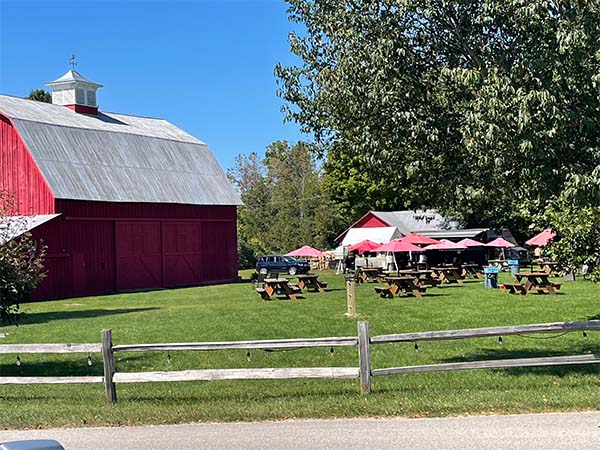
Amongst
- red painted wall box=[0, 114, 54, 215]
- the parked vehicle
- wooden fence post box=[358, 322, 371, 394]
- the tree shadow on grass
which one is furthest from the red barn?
wooden fence post box=[358, 322, 371, 394]

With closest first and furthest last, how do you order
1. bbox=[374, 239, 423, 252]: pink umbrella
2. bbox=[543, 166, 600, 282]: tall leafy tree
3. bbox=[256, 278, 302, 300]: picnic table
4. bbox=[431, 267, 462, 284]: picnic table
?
bbox=[543, 166, 600, 282]: tall leafy tree, bbox=[256, 278, 302, 300]: picnic table, bbox=[431, 267, 462, 284]: picnic table, bbox=[374, 239, 423, 252]: pink umbrella

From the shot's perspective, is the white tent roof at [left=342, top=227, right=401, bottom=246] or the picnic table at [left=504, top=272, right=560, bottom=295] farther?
the white tent roof at [left=342, top=227, right=401, bottom=246]

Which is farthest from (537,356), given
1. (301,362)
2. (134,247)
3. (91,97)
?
(91,97)

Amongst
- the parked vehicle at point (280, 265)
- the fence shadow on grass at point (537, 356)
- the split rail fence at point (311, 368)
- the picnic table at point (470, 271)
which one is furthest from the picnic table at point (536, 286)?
the parked vehicle at point (280, 265)

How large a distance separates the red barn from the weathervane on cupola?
6cm

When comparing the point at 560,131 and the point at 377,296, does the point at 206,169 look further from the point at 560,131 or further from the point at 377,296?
the point at 560,131

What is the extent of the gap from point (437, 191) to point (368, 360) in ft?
9.84

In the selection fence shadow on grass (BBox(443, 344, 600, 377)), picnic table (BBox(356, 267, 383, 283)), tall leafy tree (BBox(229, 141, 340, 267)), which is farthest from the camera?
tall leafy tree (BBox(229, 141, 340, 267))

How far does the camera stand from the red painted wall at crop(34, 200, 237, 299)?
33562 mm

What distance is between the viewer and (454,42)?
10.2m

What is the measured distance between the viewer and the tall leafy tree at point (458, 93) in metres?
8.74

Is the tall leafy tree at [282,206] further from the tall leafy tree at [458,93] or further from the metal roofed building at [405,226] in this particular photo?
the tall leafy tree at [458,93]

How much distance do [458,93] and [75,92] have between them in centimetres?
3819

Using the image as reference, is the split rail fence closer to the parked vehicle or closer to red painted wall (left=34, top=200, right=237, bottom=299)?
red painted wall (left=34, top=200, right=237, bottom=299)
